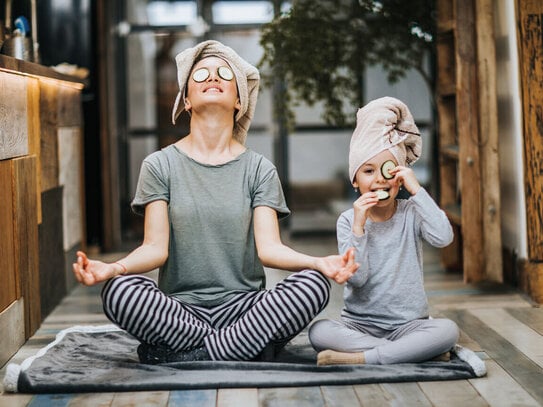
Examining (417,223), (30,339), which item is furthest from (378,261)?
(30,339)

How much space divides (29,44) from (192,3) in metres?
2.98

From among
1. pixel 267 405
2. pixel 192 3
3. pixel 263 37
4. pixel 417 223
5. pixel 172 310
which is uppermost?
pixel 192 3

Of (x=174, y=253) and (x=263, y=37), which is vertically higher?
(x=263, y=37)

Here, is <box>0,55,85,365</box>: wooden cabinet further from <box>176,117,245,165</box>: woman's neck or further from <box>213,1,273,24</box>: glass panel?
<box>213,1,273,24</box>: glass panel

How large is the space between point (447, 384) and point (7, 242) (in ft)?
4.91

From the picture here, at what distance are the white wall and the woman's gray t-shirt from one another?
59.1 inches

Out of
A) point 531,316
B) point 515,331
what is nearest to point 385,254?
point 515,331

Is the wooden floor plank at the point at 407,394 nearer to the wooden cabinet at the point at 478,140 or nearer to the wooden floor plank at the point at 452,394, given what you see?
the wooden floor plank at the point at 452,394

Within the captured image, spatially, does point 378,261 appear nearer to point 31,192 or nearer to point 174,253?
point 174,253

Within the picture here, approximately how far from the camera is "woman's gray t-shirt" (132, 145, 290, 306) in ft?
9.52

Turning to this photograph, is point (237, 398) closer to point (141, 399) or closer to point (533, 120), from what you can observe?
point (141, 399)

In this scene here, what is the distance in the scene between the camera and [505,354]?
2.94 meters

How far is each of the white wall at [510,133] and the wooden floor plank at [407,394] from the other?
1.61 meters

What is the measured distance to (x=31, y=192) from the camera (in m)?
3.53
